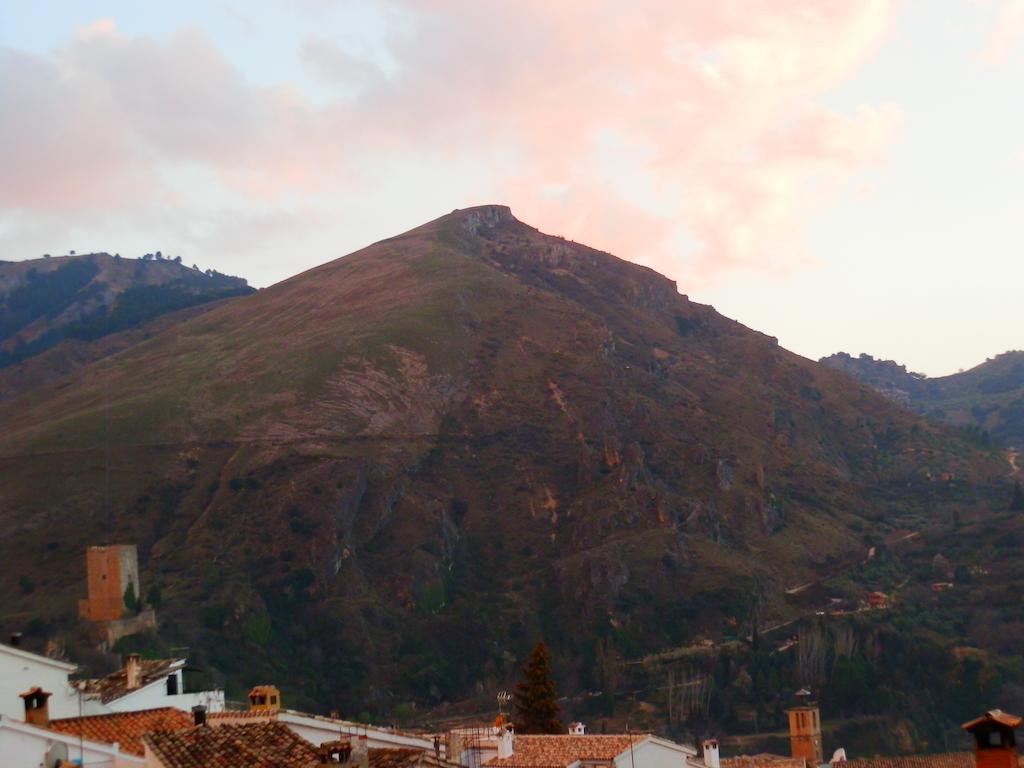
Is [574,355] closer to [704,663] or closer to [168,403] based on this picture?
[168,403]

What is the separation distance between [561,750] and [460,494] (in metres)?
108

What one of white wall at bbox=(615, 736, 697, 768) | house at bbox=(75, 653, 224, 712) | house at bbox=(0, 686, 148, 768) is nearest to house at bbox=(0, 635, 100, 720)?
house at bbox=(75, 653, 224, 712)

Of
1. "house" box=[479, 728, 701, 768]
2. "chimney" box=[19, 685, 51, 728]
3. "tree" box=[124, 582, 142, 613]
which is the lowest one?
"house" box=[479, 728, 701, 768]

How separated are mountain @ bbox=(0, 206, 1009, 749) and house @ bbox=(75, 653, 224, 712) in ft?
233

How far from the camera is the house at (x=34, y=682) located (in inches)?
1055

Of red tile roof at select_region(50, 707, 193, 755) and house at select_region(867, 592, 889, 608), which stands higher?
house at select_region(867, 592, 889, 608)

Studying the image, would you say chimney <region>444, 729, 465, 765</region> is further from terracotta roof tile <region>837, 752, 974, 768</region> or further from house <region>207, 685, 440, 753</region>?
terracotta roof tile <region>837, 752, 974, 768</region>

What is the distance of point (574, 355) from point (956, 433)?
157 ft

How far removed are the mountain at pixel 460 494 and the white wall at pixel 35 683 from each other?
75.2 meters

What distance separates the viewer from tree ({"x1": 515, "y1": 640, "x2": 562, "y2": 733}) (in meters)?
54.0

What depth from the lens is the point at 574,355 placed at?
164 metres

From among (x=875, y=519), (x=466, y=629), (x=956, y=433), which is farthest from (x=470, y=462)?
(x=956, y=433)

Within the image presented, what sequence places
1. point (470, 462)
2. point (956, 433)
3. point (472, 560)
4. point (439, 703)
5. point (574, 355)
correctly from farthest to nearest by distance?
point (956, 433)
point (574, 355)
point (470, 462)
point (472, 560)
point (439, 703)

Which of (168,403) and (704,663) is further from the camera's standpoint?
(168,403)
